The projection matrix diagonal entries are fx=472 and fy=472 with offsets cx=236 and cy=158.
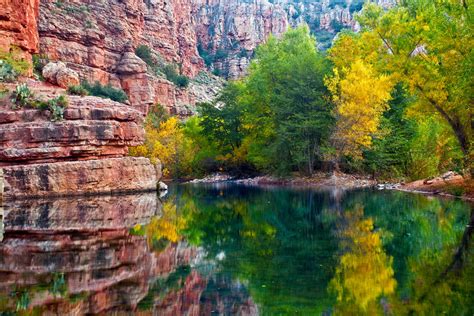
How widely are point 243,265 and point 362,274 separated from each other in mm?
2112

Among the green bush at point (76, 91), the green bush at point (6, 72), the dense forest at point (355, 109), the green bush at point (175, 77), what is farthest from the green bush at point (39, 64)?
the green bush at point (175, 77)

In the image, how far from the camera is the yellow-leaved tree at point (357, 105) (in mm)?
32438

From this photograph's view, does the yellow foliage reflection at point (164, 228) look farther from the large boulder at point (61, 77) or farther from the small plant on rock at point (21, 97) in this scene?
the large boulder at point (61, 77)

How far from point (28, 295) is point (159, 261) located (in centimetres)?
277

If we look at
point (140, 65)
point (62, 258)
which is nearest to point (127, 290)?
point (62, 258)

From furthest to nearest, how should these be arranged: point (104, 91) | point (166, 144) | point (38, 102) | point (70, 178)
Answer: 1. point (104, 91)
2. point (166, 144)
3. point (38, 102)
4. point (70, 178)

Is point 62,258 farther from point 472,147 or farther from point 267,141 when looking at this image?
point 267,141

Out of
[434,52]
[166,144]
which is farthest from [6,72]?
[434,52]

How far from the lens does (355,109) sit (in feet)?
108

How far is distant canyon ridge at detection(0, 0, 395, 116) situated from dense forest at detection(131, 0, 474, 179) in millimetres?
13027

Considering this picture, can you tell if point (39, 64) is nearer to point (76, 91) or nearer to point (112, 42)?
point (76, 91)

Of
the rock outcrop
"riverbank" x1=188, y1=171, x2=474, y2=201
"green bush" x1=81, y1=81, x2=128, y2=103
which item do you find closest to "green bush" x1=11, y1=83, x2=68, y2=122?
"riverbank" x1=188, y1=171, x2=474, y2=201

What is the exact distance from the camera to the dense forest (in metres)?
21.7

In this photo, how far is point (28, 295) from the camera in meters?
6.63
